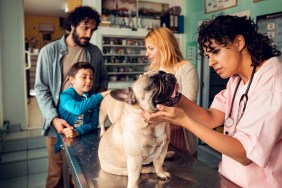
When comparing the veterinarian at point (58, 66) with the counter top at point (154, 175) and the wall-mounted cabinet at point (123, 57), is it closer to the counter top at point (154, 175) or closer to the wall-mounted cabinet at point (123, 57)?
the counter top at point (154, 175)

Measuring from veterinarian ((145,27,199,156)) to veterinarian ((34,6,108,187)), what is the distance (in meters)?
0.62

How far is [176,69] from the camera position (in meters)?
1.88

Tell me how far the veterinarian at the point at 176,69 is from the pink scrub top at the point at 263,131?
72cm

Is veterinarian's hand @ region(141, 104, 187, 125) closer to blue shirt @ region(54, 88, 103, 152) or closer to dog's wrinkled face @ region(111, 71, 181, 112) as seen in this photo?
dog's wrinkled face @ region(111, 71, 181, 112)

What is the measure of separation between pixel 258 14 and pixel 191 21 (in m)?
1.60

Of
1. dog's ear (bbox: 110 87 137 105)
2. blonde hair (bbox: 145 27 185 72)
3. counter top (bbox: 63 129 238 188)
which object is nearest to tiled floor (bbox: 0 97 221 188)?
counter top (bbox: 63 129 238 188)

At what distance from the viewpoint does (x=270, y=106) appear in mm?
946

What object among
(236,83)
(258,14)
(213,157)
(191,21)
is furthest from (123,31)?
(236,83)

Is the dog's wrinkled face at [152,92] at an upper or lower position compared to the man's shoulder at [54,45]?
lower

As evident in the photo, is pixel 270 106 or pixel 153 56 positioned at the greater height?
pixel 153 56

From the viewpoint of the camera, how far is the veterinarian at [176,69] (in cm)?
186

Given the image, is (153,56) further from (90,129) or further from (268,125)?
(268,125)

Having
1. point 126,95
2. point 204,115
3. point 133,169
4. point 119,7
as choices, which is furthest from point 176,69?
point 119,7

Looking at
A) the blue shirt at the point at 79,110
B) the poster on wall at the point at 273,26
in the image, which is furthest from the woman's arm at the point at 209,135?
the poster on wall at the point at 273,26
